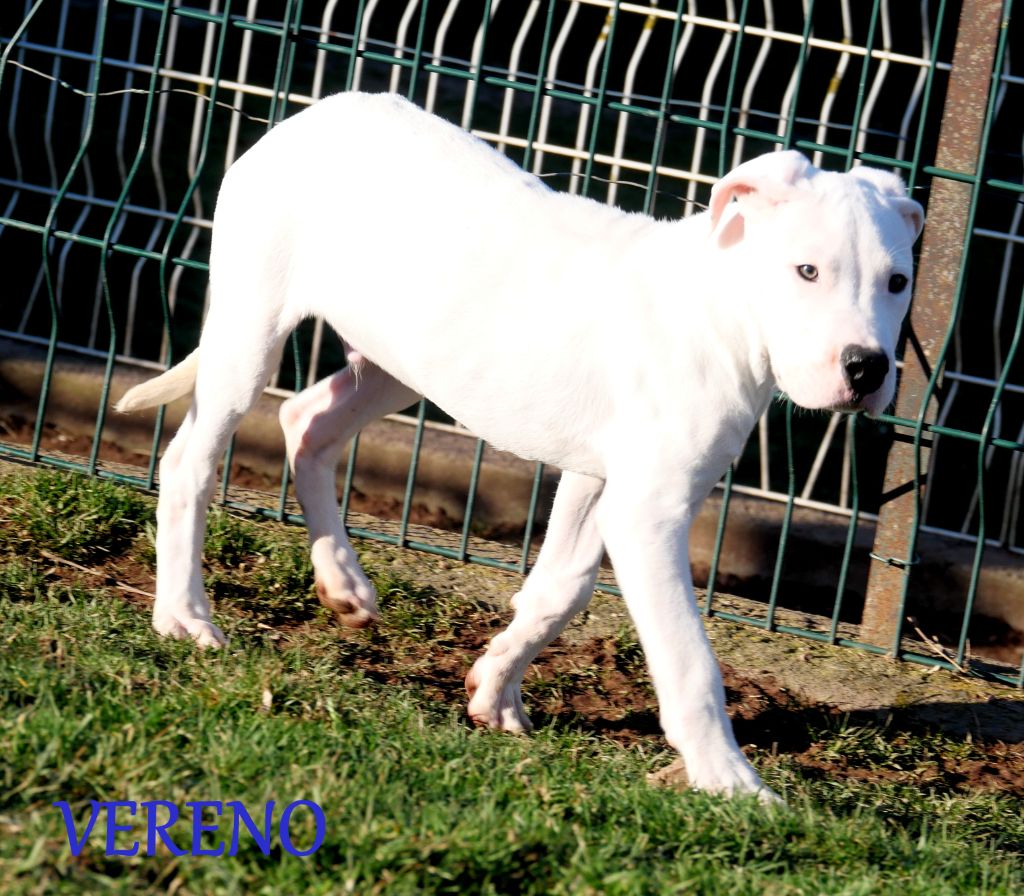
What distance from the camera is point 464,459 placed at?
21.6 ft

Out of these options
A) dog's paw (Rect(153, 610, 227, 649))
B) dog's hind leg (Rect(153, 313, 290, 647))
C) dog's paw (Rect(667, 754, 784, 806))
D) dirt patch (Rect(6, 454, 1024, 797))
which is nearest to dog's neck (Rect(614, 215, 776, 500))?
dog's paw (Rect(667, 754, 784, 806))

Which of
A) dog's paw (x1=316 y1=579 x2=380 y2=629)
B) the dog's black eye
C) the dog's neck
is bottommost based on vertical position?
dog's paw (x1=316 y1=579 x2=380 y2=629)

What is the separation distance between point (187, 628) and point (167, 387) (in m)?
0.83

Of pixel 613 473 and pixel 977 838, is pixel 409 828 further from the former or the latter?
pixel 977 838

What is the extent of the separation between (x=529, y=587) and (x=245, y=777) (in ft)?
3.91

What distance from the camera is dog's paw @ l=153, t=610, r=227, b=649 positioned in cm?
418

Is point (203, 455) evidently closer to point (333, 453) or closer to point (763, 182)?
point (333, 453)

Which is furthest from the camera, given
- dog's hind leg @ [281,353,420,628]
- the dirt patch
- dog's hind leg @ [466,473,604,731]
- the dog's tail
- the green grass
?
the dog's tail

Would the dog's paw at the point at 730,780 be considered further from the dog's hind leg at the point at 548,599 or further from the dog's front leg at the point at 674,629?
the dog's hind leg at the point at 548,599

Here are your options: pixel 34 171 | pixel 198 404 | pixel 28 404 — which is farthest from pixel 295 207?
pixel 34 171

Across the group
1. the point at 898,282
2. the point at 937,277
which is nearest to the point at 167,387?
the point at 898,282

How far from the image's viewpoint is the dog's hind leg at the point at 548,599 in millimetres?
4004

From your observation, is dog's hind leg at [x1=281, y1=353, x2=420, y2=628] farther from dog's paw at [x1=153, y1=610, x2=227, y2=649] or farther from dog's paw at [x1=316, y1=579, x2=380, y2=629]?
dog's paw at [x1=153, y1=610, x2=227, y2=649]

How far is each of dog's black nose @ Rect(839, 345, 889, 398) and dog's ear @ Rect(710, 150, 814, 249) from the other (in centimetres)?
40
